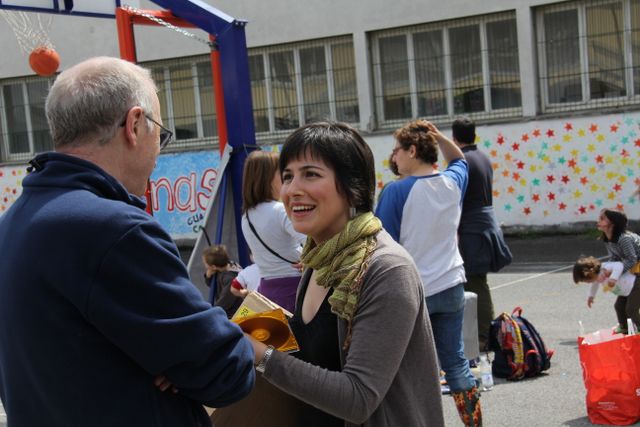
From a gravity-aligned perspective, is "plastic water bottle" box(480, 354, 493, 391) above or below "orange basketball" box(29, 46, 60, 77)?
below

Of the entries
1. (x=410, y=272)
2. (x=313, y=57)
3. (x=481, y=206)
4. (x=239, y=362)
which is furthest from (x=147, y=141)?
(x=313, y=57)

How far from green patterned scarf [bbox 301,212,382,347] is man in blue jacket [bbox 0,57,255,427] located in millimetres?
458

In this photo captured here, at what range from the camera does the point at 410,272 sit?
2.37m

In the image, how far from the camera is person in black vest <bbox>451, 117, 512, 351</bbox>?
7113 mm

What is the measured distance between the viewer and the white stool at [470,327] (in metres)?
6.36

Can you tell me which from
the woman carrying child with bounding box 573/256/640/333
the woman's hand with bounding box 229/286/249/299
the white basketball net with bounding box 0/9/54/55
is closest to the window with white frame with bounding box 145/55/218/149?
the white basketball net with bounding box 0/9/54/55

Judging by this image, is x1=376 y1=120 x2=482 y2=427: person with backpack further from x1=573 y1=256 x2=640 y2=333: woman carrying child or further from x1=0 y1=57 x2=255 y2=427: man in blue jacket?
x1=0 y1=57 x2=255 y2=427: man in blue jacket

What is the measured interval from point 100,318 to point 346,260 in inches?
32.3

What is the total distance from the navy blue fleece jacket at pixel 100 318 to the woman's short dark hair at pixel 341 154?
0.73 m

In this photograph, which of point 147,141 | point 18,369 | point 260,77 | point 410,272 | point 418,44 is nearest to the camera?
point 18,369

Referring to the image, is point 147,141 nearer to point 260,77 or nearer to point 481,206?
point 481,206

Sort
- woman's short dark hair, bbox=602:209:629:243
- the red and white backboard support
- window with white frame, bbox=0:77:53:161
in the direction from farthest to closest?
window with white frame, bbox=0:77:53:161 < the red and white backboard support < woman's short dark hair, bbox=602:209:629:243

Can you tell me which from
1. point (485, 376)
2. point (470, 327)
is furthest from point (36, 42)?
point (485, 376)

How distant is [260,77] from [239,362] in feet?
52.6
